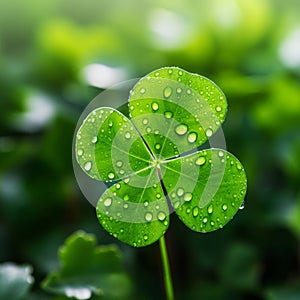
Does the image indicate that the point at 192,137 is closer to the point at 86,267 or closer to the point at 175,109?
the point at 175,109

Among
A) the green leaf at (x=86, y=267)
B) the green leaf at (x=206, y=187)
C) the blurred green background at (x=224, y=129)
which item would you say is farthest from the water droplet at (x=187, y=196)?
the blurred green background at (x=224, y=129)

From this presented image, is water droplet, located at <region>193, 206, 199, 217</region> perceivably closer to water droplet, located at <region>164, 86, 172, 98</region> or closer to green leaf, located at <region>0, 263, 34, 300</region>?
water droplet, located at <region>164, 86, 172, 98</region>

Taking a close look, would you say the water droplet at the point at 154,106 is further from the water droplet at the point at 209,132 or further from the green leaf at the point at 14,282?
the green leaf at the point at 14,282

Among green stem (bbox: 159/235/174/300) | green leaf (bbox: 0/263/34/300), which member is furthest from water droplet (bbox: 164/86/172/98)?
green leaf (bbox: 0/263/34/300)

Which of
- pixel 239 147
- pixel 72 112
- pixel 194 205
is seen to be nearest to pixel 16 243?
pixel 72 112

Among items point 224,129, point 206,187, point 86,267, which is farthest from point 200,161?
point 224,129

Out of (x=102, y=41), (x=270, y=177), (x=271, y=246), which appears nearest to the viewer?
(x=271, y=246)

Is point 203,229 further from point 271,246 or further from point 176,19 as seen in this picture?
point 176,19
